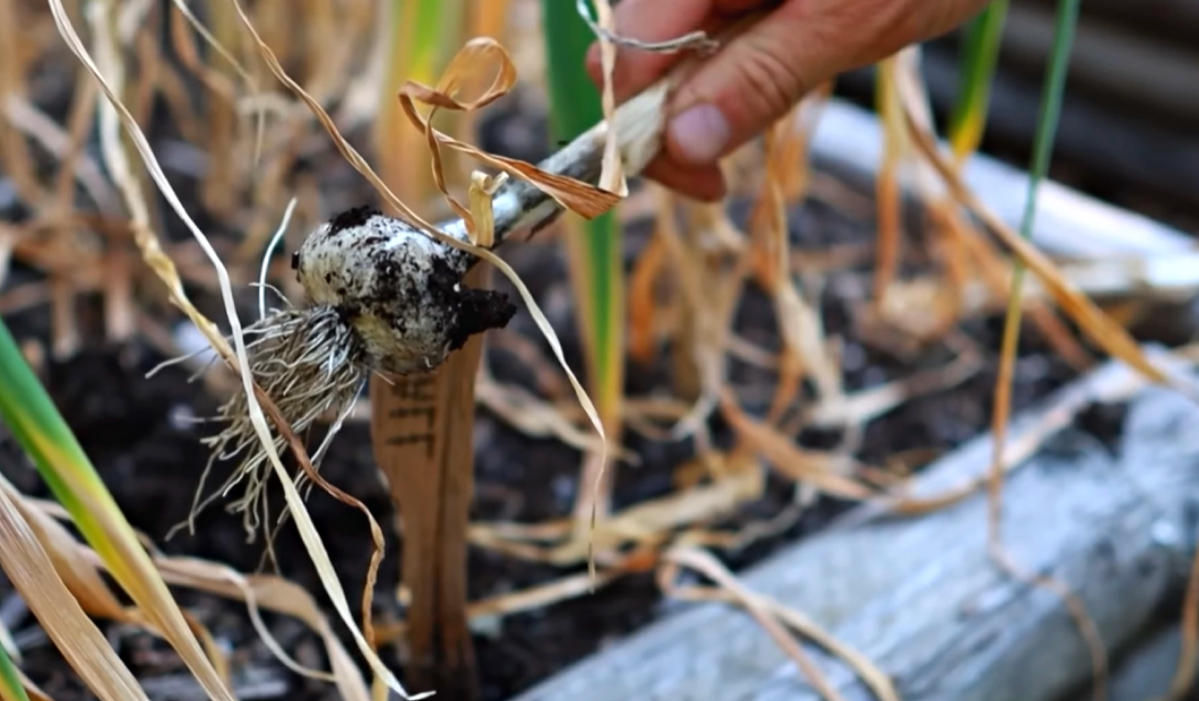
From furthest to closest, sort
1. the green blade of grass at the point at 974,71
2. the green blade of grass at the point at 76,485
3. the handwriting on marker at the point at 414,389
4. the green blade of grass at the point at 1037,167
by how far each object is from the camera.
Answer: the green blade of grass at the point at 974,71
the green blade of grass at the point at 1037,167
the handwriting on marker at the point at 414,389
the green blade of grass at the point at 76,485

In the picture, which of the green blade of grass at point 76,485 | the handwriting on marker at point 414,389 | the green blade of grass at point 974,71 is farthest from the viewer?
the green blade of grass at point 974,71

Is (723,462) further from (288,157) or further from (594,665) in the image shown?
(288,157)

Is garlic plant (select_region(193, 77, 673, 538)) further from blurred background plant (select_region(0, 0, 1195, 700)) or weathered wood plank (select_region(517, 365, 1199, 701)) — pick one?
weathered wood plank (select_region(517, 365, 1199, 701))

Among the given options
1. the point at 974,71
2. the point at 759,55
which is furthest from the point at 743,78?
the point at 974,71

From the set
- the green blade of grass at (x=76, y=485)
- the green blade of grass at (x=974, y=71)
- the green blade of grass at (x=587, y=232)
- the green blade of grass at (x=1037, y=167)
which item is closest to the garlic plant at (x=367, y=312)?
the green blade of grass at (x=76, y=485)

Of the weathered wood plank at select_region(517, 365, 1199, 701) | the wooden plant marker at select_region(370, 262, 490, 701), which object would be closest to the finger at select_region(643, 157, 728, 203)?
the wooden plant marker at select_region(370, 262, 490, 701)

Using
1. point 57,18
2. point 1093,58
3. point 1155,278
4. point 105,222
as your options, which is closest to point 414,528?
point 57,18

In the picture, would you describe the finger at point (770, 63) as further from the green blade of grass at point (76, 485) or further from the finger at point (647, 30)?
the green blade of grass at point (76, 485)

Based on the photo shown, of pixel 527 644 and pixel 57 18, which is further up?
pixel 57 18
